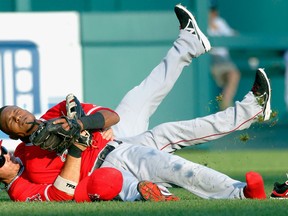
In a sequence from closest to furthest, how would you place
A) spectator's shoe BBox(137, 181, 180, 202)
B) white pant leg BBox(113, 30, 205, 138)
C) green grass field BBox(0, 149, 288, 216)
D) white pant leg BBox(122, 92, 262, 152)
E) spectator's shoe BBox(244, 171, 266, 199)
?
green grass field BBox(0, 149, 288, 216)
spectator's shoe BBox(244, 171, 266, 199)
spectator's shoe BBox(137, 181, 180, 202)
white pant leg BBox(122, 92, 262, 152)
white pant leg BBox(113, 30, 205, 138)

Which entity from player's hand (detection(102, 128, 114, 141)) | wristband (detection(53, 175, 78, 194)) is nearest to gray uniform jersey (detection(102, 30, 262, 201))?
player's hand (detection(102, 128, 114, 141))

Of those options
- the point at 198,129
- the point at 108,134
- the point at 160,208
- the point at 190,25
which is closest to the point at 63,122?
the point at 108,134

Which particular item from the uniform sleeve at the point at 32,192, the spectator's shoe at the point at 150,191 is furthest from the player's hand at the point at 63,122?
the spectator's shoe at the point at 150,191

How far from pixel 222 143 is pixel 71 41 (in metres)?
2.52

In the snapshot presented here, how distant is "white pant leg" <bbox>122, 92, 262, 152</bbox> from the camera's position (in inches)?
289

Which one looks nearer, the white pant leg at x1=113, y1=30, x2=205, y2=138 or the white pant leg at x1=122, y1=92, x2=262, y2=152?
the white pant leg at x1=122, y1=92, x2=262, y2=152

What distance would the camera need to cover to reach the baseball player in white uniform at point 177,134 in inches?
256

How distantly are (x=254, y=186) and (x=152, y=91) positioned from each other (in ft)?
5.66

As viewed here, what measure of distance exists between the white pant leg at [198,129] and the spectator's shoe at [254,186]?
3.27 ft

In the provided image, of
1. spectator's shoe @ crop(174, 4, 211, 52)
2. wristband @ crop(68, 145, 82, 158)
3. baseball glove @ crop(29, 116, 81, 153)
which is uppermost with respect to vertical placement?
spectator's shoe @ crop(174, 4, 211, 52)

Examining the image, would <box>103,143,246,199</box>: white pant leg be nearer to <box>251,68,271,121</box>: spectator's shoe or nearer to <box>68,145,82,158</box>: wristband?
<box>68,145,82,158</box>: wristband

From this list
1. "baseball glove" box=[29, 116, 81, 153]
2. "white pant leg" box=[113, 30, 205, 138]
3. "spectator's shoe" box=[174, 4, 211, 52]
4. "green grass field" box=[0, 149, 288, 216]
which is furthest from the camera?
"spectator's shoe" box=[174, 4, 211, 52]

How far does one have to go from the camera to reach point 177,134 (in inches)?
289

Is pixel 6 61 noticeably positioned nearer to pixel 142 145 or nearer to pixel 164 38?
pixel 164 38
